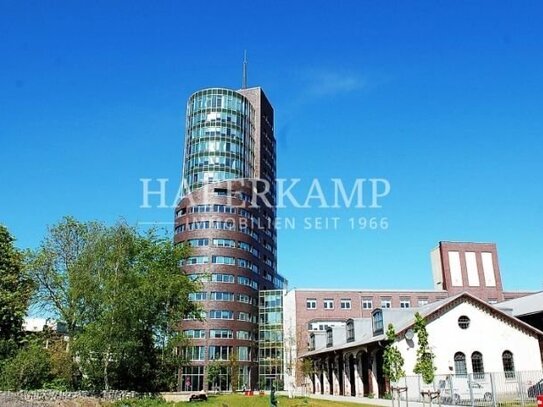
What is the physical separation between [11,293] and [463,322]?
139ft

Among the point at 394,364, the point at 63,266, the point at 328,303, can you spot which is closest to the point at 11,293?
the point at 63,266

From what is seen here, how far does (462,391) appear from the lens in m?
37.8

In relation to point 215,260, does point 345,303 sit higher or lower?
lower

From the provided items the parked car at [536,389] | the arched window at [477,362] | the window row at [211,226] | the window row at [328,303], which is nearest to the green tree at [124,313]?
the arched window at [477,362]

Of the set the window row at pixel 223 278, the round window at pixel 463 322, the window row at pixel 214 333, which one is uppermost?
the window row at pixel 223 278

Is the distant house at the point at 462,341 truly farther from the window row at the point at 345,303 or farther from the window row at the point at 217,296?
the window row at the point at 217,296

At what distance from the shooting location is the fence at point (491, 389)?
30.7 m

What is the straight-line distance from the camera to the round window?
4325 cm

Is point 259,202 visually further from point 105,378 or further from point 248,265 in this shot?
point 105,378

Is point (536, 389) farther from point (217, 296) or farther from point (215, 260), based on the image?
point (215, 260)

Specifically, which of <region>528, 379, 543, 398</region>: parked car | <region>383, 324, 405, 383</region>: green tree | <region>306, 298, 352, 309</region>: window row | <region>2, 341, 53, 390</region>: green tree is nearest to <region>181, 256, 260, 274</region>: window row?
<region>306, 298, 352, 309</region>: window row

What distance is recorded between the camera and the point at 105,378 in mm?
40375

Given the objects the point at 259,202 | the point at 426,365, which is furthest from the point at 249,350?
the point at 426,365

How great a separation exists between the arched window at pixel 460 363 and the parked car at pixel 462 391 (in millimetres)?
2807
